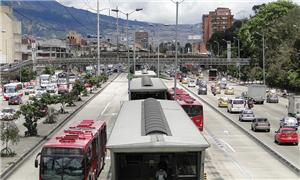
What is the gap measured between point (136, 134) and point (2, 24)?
16321cm

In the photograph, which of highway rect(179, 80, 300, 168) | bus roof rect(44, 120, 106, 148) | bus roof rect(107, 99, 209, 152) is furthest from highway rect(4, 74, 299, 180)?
bus roof rect(107, 99, 209, 152)

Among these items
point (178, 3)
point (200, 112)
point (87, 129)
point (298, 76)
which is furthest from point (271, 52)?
point (87, 129)

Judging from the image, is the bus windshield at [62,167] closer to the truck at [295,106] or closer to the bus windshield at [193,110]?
the bus windshield at [193,110]

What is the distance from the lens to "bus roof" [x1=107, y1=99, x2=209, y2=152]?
14820mm

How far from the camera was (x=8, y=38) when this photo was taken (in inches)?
6900

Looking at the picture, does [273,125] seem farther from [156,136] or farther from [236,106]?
[156,136]

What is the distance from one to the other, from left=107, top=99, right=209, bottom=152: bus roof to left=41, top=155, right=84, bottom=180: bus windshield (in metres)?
2.51

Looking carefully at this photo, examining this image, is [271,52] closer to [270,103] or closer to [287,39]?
[287,39]

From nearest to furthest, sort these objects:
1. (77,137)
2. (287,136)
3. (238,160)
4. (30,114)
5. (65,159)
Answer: (65,159) < (77,137) < (238,160) < (287,136) < (30,114)

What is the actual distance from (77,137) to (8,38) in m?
157

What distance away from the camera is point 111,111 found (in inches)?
2473

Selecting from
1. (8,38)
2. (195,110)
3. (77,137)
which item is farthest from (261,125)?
(8,38)

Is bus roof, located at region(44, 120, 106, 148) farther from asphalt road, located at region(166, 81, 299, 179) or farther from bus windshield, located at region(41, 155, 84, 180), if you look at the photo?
asphalt road, located at region(166, 81, 299, 179)

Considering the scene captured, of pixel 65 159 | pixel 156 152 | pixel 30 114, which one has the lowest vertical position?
pixel 30 114
